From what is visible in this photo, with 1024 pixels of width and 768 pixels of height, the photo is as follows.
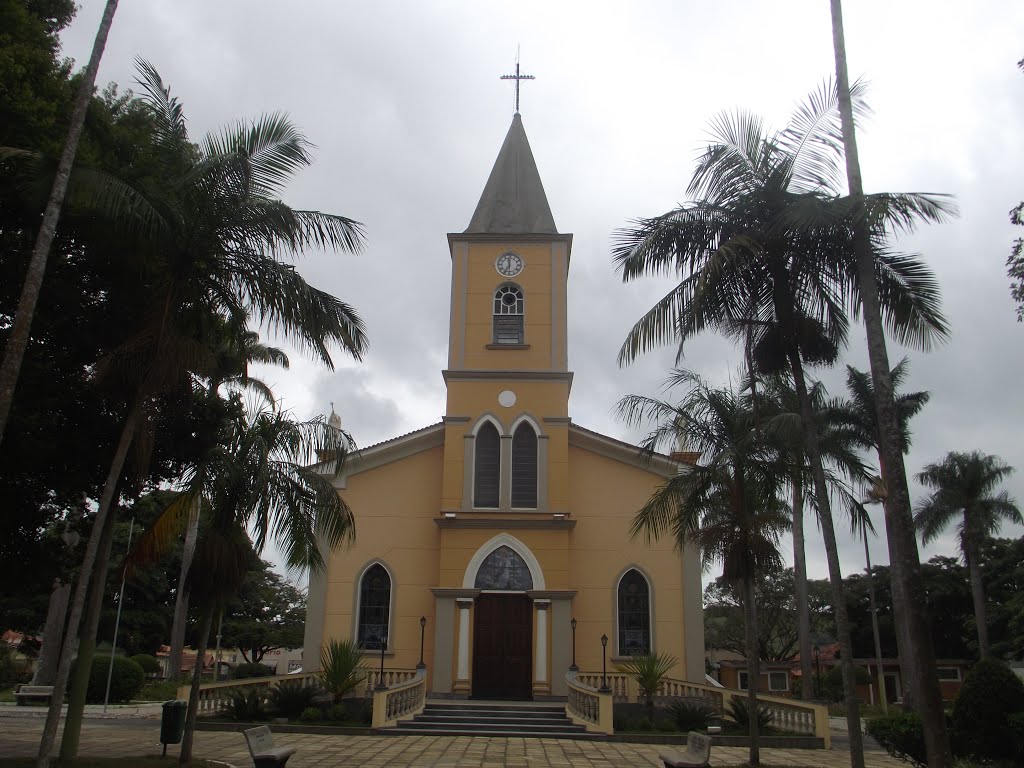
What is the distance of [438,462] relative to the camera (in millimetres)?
25281

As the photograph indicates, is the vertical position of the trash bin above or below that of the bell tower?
below

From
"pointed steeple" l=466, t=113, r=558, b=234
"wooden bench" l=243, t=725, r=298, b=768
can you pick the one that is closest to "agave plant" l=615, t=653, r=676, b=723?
"wooden bench" l=243, t=725, r=298, b=768

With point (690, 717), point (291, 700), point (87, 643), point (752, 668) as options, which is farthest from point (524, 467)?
point (87, 643)

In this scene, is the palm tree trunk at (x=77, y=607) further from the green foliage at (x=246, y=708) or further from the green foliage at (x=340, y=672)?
the green foliage at (x=340, y=672)

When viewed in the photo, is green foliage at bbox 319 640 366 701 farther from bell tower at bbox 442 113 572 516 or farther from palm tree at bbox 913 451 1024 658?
palm tree at bbox 913 451 1024 658

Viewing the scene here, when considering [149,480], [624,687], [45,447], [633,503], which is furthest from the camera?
[633,503]

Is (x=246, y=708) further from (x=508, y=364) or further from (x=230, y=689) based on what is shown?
(x=508, y=364)

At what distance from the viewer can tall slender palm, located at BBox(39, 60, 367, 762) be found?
11.8 m

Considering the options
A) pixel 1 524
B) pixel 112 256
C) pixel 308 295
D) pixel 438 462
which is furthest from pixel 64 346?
pixel 438 462

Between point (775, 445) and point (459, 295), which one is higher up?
point (459, 295)

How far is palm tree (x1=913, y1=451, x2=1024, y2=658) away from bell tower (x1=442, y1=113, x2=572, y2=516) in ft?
74.3

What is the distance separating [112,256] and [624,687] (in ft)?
51.8

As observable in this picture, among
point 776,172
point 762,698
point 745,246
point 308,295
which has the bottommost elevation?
point 762,698

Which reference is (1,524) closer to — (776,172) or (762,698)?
(776,172)
